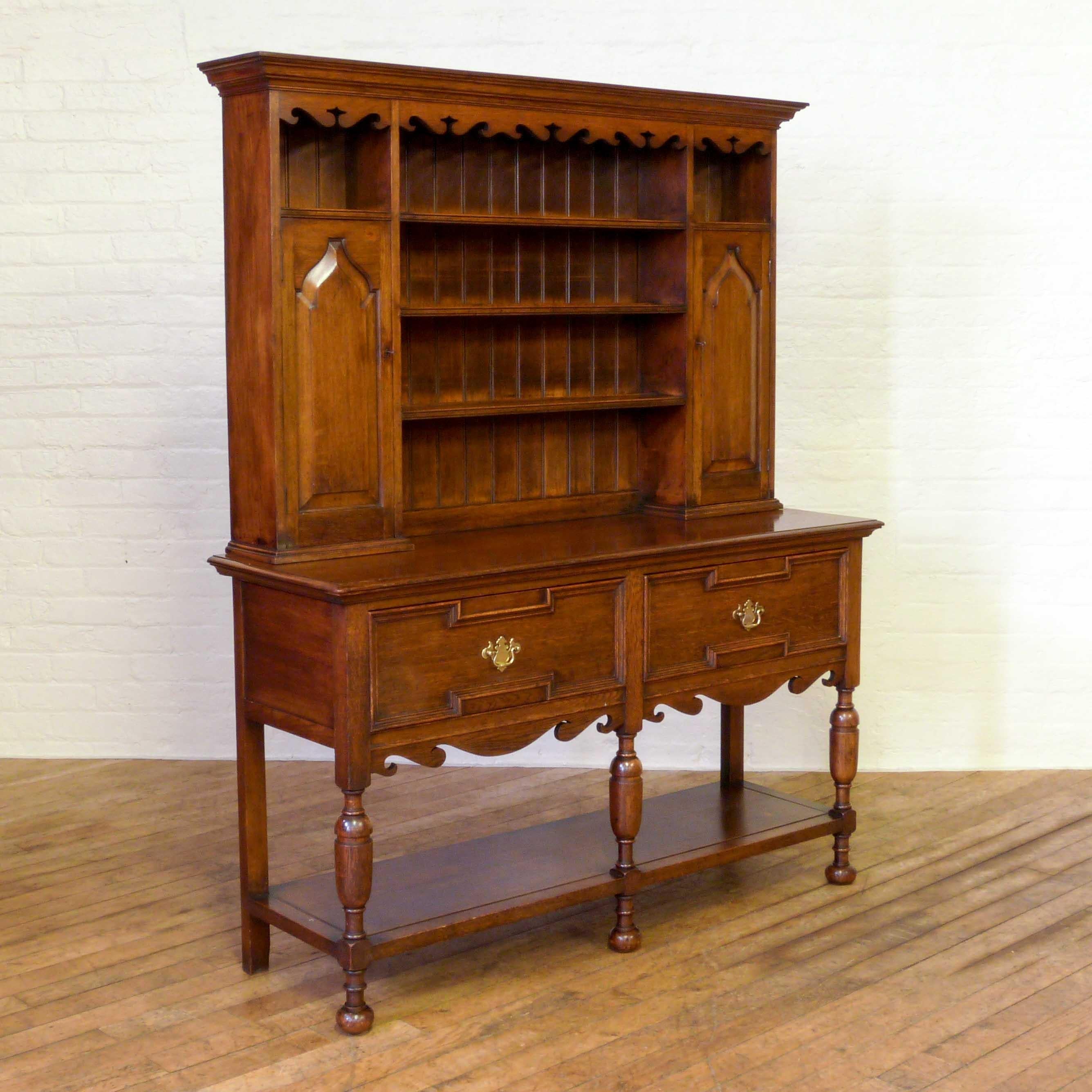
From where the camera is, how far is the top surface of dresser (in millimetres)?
3145

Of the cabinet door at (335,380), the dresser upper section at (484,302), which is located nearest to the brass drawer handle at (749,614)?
the dresser upper section at (484,302)

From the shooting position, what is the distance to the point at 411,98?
3389 millimetres

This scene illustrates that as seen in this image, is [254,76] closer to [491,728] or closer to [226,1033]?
[491,728]

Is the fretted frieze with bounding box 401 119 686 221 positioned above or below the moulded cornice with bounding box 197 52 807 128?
below

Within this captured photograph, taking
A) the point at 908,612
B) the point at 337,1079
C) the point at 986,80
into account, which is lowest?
the point at 337,1079

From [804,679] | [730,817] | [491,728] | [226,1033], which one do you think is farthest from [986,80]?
[226,1033]

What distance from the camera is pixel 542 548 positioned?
11.5 ft

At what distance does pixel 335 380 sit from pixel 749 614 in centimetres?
119

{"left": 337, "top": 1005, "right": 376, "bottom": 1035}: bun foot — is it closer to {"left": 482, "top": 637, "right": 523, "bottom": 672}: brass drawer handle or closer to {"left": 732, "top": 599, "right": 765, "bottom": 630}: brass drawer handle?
{"left": 482, "top": 637, "right": 523, "bottom": 672}: brass drawer handle

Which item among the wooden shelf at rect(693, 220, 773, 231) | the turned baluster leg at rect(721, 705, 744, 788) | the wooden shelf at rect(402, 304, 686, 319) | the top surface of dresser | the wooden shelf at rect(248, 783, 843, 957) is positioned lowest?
the wooden shelf at rect(248, 783, 843, 957)

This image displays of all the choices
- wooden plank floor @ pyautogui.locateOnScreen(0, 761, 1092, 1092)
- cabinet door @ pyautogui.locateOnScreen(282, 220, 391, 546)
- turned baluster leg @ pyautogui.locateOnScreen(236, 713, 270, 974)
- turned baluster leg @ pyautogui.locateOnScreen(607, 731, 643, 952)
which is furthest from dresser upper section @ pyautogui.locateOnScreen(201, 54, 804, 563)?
wooden plank floor @ pyautogui.locateOnScreen(0, 761, 1092, 1092)

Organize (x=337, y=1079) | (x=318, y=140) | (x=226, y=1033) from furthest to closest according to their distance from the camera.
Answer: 1. (x=318, y=140)
2. (x=226, y=1033)
3. (x=337, y=1079)

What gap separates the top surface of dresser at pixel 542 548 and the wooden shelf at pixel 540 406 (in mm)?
300

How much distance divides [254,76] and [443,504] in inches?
46.2
